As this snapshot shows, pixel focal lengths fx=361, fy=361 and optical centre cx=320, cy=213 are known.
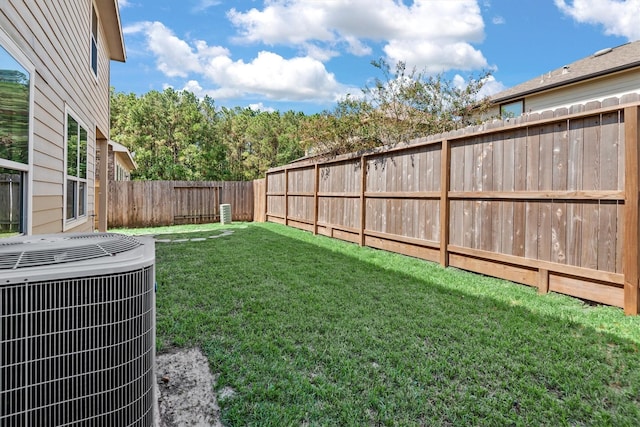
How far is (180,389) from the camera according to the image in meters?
2.07

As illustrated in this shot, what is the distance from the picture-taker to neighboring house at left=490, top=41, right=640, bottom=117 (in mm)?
8859

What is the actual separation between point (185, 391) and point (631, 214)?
145 inches

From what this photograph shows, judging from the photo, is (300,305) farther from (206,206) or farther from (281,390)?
(206,206)

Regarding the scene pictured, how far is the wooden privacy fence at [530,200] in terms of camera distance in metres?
3.19

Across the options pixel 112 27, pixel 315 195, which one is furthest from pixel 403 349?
pixel 112 27

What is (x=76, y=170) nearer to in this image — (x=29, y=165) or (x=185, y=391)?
(x=29, y=165)

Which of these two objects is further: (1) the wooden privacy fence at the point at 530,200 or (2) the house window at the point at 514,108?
(2) the house window at the point at 514,108

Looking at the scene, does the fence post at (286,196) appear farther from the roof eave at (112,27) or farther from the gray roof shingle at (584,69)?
the gray roof shingle at (584,69)

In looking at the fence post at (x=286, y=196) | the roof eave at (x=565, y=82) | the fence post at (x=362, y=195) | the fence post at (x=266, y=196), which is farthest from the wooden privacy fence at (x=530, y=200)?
the fence post at (x=266, y=196)

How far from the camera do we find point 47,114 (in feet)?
11.7

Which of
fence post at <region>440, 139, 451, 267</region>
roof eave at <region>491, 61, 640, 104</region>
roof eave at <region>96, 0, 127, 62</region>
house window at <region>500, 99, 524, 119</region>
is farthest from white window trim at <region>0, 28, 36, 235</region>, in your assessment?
house window at <region>500, 99, 524, 119</region>

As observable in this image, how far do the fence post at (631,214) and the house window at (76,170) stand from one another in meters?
5.99

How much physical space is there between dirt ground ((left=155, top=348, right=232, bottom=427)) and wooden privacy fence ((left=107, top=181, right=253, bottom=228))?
10802 millimetres

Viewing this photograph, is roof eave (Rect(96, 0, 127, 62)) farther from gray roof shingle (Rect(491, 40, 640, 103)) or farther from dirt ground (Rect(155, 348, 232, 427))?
gray roof shingle (Rect(491, 40, 640, 103))
